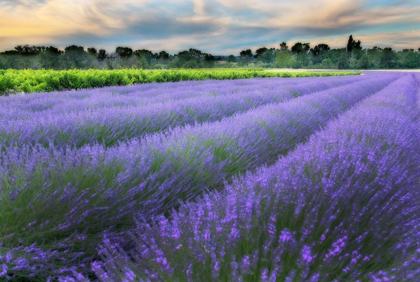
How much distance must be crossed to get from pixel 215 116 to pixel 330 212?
3.17 metres

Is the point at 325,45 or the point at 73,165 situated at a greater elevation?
the point at 325,45

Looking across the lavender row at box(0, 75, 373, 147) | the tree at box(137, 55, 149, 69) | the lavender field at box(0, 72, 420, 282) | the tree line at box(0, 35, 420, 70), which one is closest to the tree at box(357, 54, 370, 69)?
the tree line at box(0, 35, 420, 70)

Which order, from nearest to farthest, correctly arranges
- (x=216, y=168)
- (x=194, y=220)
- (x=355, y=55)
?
(x=194, y=220)
(x=216, y=168)
(x=355, y=55)

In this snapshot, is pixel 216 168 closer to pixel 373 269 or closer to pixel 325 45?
pixel 373 269

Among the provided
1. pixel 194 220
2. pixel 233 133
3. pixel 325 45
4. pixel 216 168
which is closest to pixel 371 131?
pixel 233 133

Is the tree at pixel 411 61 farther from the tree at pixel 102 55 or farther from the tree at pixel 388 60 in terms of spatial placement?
the tree at pixel 102 55

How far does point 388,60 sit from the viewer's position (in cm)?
6831

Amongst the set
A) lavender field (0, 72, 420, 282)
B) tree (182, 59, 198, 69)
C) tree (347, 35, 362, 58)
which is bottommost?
lavender field (0, 72, 420, 282)

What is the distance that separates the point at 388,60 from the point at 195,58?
47710mm

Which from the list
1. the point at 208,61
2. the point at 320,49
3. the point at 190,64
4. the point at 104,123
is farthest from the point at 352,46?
the point at 104,123

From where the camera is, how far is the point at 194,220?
3.52ft

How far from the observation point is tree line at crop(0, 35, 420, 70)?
33875 mm

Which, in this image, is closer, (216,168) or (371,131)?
(216,168)

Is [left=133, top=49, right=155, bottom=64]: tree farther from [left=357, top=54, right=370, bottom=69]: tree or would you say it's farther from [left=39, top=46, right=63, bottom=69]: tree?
[left=357, top=54, right=370, bottom=69]: tree
